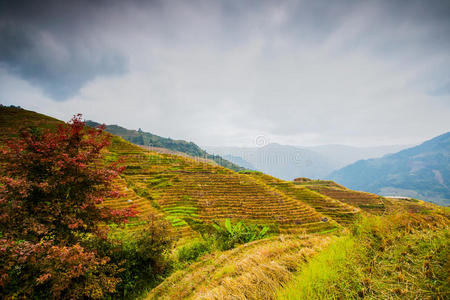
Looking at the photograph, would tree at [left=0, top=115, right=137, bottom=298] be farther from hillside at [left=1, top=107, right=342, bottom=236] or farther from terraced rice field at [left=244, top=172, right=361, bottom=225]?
terraced rice field at [left=244, top=172, right=361, bottom=225]

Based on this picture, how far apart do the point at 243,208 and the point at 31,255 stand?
1764cm

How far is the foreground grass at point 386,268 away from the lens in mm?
1568

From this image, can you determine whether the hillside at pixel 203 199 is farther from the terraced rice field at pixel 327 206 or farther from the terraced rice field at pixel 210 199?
the terraced rice field at pixel 327 206

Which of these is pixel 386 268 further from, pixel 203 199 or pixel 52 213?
pixel 203 199

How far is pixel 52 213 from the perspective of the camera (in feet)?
12.8

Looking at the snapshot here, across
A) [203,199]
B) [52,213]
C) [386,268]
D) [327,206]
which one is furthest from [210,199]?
[386,268]

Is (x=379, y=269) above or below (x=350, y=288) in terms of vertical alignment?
above

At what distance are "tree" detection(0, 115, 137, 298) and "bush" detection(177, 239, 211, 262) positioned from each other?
4.13 meters

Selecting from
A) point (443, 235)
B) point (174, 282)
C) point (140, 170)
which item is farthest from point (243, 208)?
point (443, 235)

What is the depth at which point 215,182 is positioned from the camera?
25719mm

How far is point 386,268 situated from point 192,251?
798 cm

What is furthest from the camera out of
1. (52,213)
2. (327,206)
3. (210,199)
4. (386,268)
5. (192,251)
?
(327,206)

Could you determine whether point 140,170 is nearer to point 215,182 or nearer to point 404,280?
point 215,182

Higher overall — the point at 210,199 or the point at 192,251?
the point at 192,251
